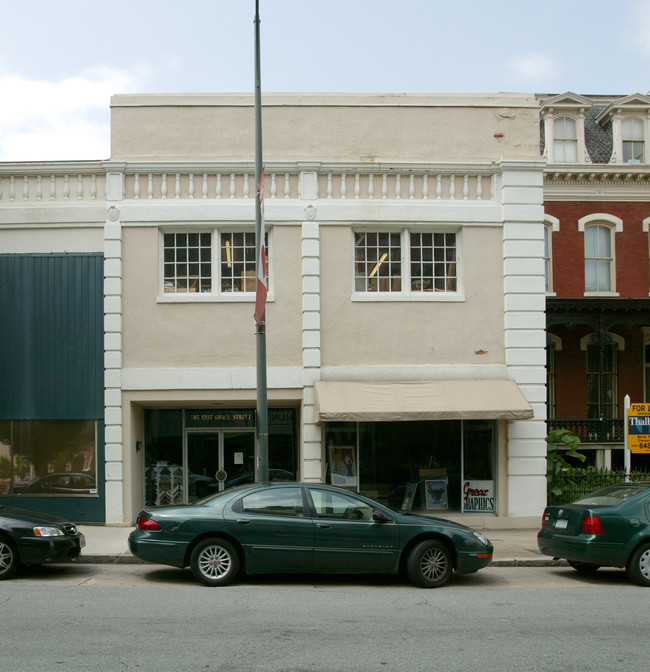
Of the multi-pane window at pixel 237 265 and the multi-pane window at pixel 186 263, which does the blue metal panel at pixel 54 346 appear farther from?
the multi-pane window at pixel 237 265

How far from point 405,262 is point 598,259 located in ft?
28.0

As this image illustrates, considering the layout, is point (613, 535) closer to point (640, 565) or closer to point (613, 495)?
point (640, 565)

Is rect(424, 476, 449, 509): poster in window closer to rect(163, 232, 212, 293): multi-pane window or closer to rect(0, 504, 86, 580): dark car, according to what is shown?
rect(163, 232, 212, 293): multi-pane window

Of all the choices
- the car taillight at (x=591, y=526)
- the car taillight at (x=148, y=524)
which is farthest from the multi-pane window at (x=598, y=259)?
the car taillight at (x=148, y=524)

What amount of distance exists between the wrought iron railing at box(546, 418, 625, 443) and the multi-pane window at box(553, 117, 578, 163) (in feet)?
24.5

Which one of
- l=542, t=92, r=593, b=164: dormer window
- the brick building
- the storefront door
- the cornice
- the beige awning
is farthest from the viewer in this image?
l=542, t=92, r=593, b=164: dormer window

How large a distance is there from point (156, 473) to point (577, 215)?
529 inches

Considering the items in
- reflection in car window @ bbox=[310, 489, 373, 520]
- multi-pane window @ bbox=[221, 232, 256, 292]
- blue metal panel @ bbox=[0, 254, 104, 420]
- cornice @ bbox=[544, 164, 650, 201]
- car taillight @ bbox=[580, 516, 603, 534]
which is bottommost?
car taillight @ bbox=[580, 516, 603, 534]

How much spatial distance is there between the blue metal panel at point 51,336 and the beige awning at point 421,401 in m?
4.55

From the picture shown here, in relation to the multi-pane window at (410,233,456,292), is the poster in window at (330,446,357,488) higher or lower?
lower

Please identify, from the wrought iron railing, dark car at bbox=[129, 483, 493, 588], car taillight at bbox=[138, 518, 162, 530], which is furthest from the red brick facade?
car taillight at bbox=[138, 518, 162, 530]

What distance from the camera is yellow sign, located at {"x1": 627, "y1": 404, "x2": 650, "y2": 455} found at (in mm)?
15383

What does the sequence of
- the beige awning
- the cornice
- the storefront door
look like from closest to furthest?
the beige awning < the storefront door < the cornice

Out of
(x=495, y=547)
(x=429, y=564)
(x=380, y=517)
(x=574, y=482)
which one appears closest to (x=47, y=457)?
(x=380, y=517)
